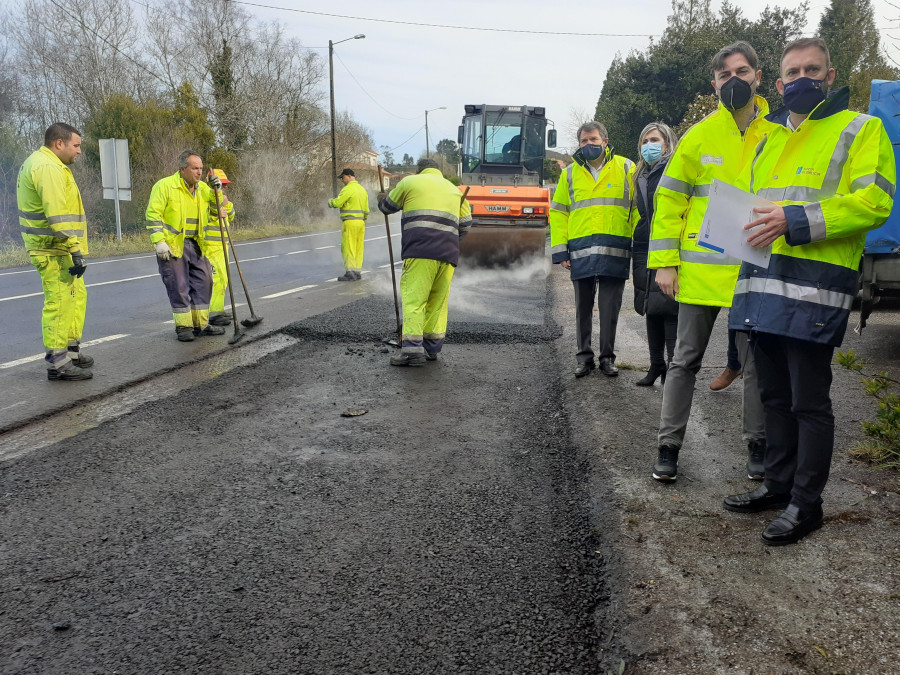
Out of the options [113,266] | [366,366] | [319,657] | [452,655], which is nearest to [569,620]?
[452,655]

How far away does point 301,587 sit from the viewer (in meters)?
2.80

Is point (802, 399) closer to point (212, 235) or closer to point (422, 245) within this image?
point (422, 245)

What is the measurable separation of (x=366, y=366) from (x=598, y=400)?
2250 millimetres

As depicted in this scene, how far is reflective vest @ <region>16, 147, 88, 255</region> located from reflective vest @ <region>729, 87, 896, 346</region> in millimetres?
5315

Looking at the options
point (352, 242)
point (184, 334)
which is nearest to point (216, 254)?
point (184, 334)

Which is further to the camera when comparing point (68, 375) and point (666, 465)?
point (68, 375)

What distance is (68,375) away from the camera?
6.05 meters

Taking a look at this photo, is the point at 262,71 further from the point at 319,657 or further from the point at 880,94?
the point at 319,657

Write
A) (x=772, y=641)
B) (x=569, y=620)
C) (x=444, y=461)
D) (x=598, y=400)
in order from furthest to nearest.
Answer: (x=598, y=400) < (x=444, y=461) < (x=569, y=620) < (x=772, y=641)

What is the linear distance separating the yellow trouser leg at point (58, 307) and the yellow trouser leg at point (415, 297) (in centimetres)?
276

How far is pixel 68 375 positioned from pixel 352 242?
7.51 metres

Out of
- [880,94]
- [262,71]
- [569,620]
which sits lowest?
[569,620]

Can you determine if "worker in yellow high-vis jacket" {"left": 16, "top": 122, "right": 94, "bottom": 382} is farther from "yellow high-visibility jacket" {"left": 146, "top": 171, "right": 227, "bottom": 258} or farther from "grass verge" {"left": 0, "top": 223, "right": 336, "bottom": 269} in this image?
"grass verge" {"left": 0, "top": 223, "right": 336, "bottom": 269}

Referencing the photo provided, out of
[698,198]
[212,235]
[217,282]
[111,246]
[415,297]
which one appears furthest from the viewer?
[111,246]
